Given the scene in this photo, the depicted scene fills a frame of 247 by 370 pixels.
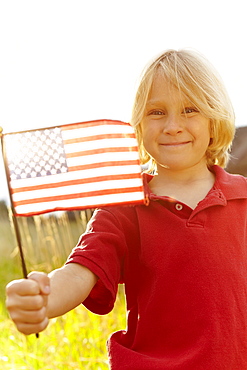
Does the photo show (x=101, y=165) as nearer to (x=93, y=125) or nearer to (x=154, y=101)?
(x=93, y=125)

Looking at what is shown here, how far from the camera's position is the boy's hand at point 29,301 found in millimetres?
1683

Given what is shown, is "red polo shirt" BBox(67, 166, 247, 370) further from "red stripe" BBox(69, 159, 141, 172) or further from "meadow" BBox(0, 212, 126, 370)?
"meadow" BBox(0, 212, 126, 370)

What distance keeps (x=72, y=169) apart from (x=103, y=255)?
0.99 ft

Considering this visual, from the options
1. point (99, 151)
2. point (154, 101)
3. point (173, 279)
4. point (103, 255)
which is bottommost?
point (173, 279)

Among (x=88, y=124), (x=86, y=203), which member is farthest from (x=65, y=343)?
(x=88, y=124)

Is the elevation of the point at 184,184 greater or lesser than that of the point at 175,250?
greater

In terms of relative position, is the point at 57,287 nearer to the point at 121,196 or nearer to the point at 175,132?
the point at 121,196

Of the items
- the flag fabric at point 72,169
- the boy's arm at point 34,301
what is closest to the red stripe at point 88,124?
the flag fabric at point 72,169

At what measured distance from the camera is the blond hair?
7.33 ft

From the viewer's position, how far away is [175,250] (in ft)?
7.00

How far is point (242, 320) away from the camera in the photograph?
6.99 ft

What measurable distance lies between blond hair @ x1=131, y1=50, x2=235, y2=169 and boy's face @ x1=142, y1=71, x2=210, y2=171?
2 centimetres

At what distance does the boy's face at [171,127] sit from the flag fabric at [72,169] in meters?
0.21

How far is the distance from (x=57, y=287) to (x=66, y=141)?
0.48 meters
